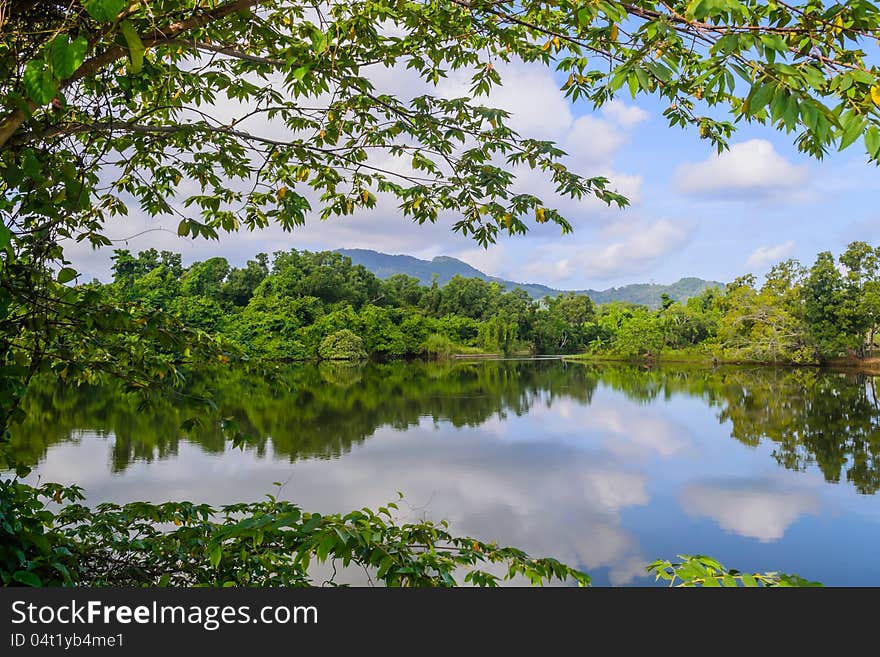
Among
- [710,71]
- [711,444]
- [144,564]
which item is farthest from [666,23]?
Answer: [711,444]

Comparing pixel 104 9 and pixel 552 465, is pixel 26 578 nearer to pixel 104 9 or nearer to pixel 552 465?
pixel 104 9

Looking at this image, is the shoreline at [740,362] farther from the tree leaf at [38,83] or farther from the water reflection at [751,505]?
the tree leaf at [38,83]

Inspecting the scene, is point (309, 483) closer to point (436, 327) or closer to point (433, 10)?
point (433, 10)

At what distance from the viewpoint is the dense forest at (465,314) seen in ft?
74.8

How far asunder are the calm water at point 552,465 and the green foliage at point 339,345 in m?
12.4

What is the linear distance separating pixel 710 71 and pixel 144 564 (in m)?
2.71

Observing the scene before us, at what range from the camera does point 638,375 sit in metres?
26.1

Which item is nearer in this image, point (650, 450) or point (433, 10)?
point (433, 10)

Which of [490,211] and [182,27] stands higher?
[182,27]

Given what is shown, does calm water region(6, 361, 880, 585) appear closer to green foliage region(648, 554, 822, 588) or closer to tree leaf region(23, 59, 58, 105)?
tree leaf region(23, 59, 58, 105)

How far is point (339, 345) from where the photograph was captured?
2902cm

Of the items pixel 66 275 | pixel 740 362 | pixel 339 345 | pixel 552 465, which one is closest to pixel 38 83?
pixel 66 275

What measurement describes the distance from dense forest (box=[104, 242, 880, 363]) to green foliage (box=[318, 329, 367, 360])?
0.05 m

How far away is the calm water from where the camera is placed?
251 inches
